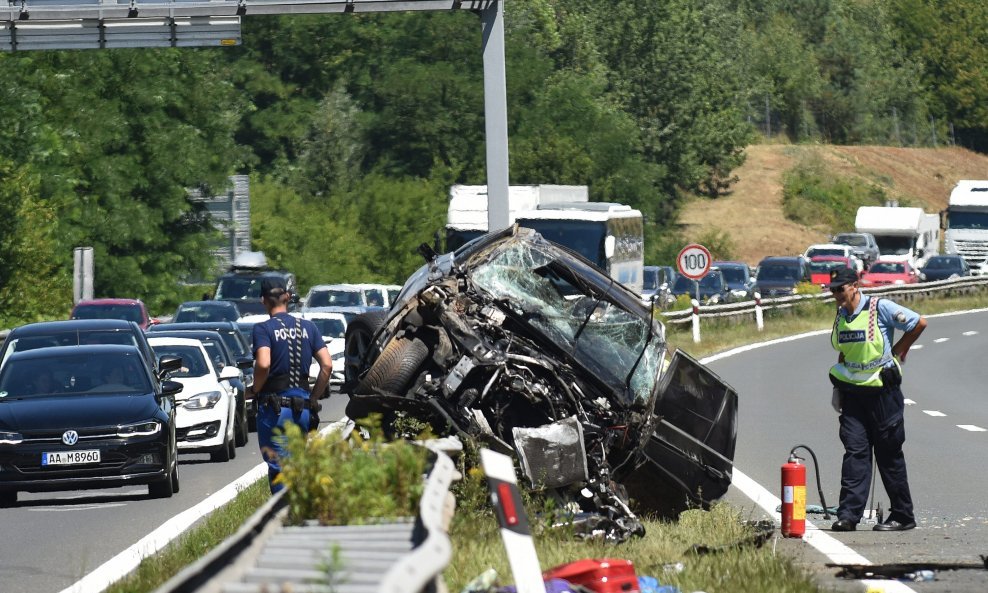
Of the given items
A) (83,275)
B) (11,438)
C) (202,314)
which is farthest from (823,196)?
(11,438)

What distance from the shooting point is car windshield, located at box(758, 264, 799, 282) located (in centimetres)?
6106

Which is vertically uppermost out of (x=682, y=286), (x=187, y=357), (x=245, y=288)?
(x=187, y=357)

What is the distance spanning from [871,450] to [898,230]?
6195 centimetres

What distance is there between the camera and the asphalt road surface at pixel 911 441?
11211 millimetres

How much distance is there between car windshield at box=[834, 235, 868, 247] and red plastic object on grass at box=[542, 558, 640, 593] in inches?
2541

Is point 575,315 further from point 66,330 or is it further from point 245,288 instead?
point 245,288

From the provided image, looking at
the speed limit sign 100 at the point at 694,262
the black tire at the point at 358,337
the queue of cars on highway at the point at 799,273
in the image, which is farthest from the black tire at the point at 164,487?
the queue of cars on highway at the point at 799,273

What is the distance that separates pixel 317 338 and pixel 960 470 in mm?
6711

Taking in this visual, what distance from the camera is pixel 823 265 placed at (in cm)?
6388

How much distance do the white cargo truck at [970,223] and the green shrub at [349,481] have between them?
6536 centimetres

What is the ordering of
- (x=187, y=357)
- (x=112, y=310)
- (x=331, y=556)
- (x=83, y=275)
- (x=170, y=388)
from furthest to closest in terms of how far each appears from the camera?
(x=83, y=275) < (x=112, y=310) < (x=187, y=357) < (x=170, y=388) < (x=331, y=556)

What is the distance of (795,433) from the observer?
67.7 feet

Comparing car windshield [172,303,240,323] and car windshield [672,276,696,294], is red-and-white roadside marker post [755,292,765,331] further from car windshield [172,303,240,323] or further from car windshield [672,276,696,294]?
car windshield [172,303,240,323]

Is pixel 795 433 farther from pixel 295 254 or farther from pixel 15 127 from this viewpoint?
pixel 295 254
